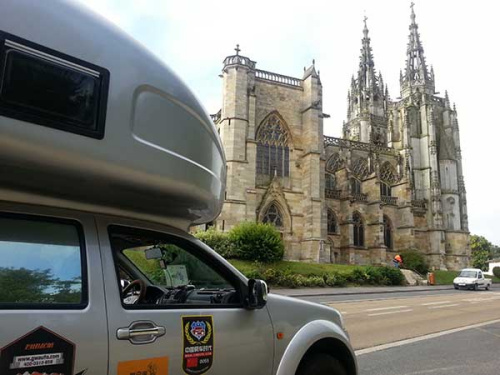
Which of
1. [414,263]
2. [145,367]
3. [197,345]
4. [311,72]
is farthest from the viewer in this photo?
[414,263]

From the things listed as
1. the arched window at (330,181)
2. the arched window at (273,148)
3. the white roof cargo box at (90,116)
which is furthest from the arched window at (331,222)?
the white roof cargo box at (90,116)

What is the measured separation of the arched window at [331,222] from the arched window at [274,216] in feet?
24.0

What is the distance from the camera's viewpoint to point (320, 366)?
340cm

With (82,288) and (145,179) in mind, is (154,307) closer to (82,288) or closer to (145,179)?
(82,288)

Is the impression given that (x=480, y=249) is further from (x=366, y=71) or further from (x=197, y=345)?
(x=197, y=345)

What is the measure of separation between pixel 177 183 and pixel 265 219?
1253 inches

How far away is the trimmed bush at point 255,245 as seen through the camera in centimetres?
2555

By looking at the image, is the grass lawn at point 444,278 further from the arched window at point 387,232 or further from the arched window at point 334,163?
the arched window at point 334,163

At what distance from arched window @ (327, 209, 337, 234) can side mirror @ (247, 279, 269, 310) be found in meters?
38.0

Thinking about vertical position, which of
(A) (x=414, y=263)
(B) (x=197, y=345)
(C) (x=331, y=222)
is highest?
(C) (x=331, y=222)

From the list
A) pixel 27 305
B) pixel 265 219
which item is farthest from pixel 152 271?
pixel 265 219

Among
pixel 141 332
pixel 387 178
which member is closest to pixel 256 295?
pixel 141 332

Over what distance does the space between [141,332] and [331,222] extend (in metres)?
39.2

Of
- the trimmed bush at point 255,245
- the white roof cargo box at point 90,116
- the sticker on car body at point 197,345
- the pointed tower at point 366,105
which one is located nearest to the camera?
the white roof cargo box at point 90,116
